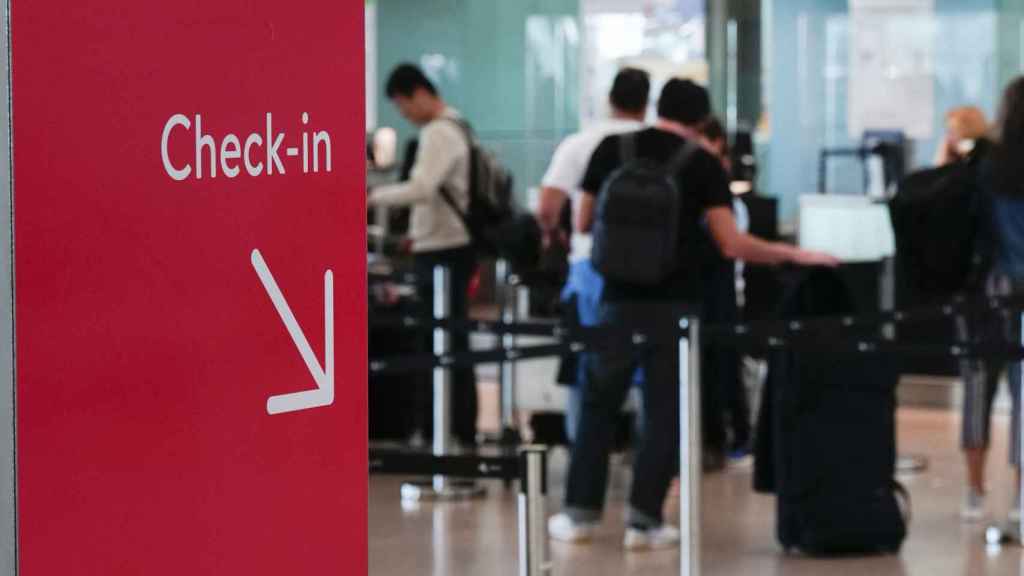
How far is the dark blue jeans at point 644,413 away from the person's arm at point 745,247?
0.84ft

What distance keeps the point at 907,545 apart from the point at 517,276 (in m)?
2.20

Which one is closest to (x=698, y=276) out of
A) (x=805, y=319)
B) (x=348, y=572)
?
(x=805, y=319)

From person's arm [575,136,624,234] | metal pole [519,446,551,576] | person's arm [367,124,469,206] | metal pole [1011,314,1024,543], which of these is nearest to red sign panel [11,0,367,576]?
metal pole [519,446,551,576]

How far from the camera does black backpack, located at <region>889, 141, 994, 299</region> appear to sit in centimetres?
668

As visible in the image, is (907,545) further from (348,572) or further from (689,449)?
(348,572)

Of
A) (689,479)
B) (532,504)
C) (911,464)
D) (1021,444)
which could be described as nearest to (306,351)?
(532,504)

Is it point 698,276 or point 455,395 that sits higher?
point 698,276

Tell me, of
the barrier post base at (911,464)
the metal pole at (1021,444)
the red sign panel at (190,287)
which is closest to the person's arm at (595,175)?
the metal pole at (1021,444)

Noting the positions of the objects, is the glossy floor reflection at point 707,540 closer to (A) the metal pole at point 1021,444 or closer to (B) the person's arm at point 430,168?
(A) the metal pole at point 1021,444

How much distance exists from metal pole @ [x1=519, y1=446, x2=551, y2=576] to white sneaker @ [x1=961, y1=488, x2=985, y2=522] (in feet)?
11.5

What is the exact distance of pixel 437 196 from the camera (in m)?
7.70

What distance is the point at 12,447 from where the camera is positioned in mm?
1517

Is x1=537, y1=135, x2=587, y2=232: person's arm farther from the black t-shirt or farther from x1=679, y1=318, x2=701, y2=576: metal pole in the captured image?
x1=679, y1=318, x2=701, y2=576: metal pole

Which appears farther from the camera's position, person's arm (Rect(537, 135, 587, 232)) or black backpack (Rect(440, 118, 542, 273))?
black backpack (Rect(440, 118, 542, 273))
